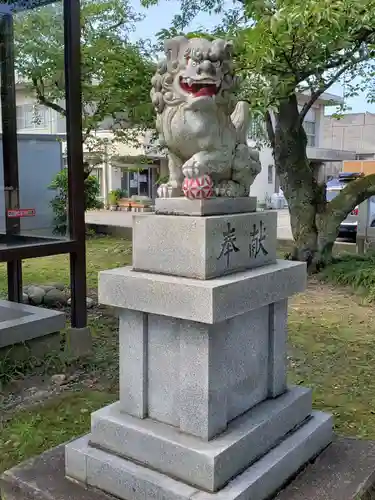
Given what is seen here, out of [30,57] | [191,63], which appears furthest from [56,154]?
[191,63]

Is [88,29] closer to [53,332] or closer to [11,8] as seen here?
[11,8]

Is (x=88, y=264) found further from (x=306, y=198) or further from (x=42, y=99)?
(x=42, y=99)

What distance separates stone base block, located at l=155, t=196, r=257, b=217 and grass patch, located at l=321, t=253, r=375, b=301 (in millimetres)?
5534

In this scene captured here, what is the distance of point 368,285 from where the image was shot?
8328 mm

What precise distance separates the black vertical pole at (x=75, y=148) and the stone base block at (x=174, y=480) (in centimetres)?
230

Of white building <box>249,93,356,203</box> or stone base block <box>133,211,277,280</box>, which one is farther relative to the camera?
white building <box>249,93,356,203</box>

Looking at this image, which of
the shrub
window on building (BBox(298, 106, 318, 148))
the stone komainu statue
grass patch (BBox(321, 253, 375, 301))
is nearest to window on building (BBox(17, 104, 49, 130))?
the shrub

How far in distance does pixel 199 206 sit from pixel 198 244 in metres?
0.22

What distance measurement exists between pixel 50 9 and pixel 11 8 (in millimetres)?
699

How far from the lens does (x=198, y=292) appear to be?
2.58m

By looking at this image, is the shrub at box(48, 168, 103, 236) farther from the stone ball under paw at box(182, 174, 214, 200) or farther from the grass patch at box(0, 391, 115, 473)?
the stone ball under paw at box(182, 174, 214, 200)

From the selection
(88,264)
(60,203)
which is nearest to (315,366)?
(60,203)

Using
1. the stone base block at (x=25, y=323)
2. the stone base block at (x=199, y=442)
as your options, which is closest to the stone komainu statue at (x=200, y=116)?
the stone base block at (x=199, y=442)

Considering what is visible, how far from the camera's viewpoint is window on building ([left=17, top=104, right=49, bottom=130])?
622 centimetres
